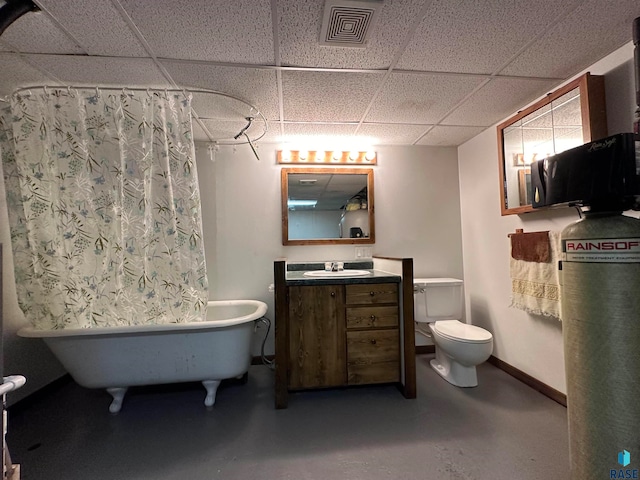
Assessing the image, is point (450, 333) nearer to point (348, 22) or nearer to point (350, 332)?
point (350, 332)

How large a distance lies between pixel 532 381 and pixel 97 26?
11.3 ft

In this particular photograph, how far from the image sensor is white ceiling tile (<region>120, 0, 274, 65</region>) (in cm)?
121

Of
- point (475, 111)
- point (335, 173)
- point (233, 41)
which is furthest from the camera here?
point (335, 173)

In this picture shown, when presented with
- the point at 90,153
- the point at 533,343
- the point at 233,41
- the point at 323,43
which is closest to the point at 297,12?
the point at 323,43

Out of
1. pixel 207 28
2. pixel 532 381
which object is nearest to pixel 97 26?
pixel 207 28

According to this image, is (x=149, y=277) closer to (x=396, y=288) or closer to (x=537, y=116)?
(x=396, y=288)

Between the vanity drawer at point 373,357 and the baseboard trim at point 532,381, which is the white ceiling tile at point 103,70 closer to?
the vanity drawer at point 373,357

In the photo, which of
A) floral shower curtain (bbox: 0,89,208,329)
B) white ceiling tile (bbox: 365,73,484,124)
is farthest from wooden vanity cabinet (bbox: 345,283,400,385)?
white ceiling tile (bbox: 365,73,484,124)

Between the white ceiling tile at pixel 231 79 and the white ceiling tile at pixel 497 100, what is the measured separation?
1.42 metres

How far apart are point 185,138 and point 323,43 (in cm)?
100

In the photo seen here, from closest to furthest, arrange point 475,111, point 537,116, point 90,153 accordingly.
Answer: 1. point 90,153
2. point 537,116
3. point 475,111

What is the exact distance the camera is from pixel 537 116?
6.55 ft

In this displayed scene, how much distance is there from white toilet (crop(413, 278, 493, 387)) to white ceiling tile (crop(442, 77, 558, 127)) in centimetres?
140

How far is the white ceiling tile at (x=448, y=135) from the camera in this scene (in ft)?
8.26
